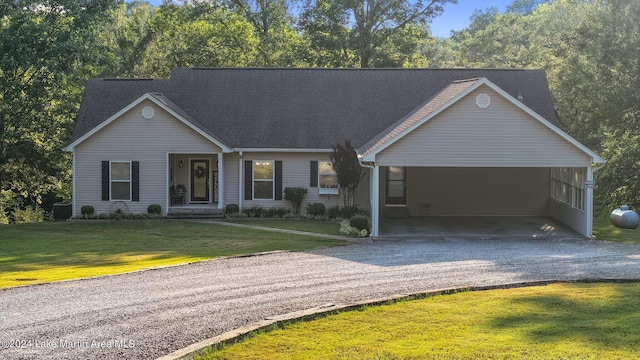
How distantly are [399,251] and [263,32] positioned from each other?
3443cm

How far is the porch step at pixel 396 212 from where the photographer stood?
28.0m

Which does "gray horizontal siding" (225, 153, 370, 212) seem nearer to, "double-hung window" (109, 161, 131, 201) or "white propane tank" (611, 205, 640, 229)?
"double-hung window" (109, 161, 131, 201)

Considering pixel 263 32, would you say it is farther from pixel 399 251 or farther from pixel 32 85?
pixel 399 251

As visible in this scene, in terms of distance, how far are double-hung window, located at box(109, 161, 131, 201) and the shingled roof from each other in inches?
92.0

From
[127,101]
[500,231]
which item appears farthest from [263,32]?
[500,231]

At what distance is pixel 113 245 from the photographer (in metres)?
20.8

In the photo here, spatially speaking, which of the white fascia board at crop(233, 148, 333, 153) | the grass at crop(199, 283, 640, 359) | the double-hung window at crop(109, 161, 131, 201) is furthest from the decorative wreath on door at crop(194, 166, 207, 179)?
the grass at crop(199, 283, 640, 359)

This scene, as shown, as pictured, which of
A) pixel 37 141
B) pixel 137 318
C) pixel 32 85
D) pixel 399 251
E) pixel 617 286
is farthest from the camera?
pixel 37 141

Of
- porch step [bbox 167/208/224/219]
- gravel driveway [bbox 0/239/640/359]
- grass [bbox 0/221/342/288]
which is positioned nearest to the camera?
gravel driveway [bbox 0/239/640/359]

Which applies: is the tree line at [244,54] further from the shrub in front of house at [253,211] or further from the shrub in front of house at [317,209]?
the shrub in front of house at [317,209]

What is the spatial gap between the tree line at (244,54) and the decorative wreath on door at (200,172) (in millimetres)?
6128

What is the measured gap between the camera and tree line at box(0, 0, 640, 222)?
86.9ft

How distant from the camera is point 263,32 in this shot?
165ft

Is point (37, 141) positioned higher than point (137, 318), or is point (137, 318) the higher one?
point (37, 141)
